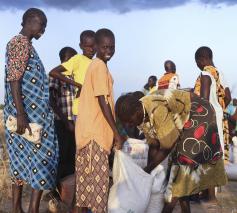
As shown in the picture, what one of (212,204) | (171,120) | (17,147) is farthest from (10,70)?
(212,204)

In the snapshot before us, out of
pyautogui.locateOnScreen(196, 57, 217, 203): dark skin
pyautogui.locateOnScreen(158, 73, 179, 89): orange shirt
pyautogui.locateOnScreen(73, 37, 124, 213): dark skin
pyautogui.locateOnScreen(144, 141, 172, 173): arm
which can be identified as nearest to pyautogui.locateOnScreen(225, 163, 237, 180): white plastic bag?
pyautogui.locateOnScreen(196, 57, 217, 203): dark skin

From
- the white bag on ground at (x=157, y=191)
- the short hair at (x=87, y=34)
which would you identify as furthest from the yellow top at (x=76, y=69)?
the white bag on ground at (x=157, y=191)

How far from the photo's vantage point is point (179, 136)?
13.1ft

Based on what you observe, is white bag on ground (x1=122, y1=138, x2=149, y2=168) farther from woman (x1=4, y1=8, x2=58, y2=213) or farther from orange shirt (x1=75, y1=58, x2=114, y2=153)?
orange shirt (x1=75, y1=58, x2=114, y2=153)

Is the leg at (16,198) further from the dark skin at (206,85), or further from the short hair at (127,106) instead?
the dark skin at (206,85)

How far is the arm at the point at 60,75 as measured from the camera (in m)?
5.07

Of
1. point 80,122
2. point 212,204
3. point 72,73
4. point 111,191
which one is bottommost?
point 212,204

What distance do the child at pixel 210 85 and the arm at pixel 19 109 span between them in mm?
1852

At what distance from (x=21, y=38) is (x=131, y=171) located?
1.39 meters

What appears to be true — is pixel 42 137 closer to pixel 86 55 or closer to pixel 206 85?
pixel 86 55

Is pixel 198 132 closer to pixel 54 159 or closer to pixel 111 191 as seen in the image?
pixel 111 191

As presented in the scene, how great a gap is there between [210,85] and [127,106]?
1.71 meters

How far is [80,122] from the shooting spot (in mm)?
4000

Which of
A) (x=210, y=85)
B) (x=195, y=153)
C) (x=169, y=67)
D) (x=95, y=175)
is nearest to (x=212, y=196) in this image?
(x=210, y=85)
